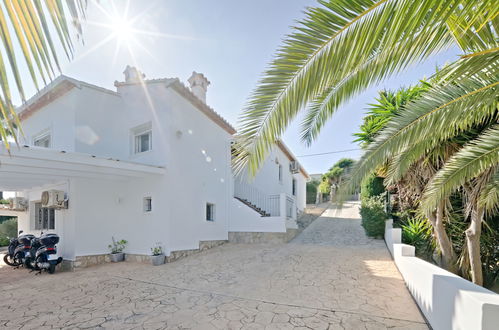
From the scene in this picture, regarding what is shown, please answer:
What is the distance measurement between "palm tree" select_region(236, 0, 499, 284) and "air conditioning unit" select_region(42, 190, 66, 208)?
→ 9602mm

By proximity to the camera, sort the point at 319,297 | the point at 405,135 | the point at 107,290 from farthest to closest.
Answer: the point at 107,290, the point at 319,297, the point at 405,135

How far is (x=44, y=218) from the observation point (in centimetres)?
1254

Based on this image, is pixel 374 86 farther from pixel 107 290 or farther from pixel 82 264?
pixel 82 264

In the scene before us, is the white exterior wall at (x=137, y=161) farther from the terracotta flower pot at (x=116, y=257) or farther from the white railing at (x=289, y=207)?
the white railing at (x=289, y=207)

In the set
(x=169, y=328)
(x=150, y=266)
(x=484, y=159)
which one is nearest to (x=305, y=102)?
(x=484, y=159)

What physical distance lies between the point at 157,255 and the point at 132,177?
10.8ft

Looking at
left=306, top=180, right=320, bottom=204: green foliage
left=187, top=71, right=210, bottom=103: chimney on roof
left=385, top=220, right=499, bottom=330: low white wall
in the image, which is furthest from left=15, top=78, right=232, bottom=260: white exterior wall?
left=306, top=180, right=320, bottom=204: green foliage

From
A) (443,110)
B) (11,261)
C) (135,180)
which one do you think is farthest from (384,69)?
(11,261)

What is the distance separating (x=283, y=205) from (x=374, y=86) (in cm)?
1021

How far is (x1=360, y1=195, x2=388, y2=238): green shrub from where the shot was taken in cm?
1178

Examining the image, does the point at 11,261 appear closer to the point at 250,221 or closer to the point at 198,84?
the point at 250,221

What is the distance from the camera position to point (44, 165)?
7.61 metres

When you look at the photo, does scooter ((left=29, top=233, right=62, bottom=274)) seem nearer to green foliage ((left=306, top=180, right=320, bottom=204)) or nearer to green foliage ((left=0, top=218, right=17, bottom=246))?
green foliage ((left=0, top=218, right=17, bottom=246))

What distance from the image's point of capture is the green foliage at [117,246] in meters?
11.1
